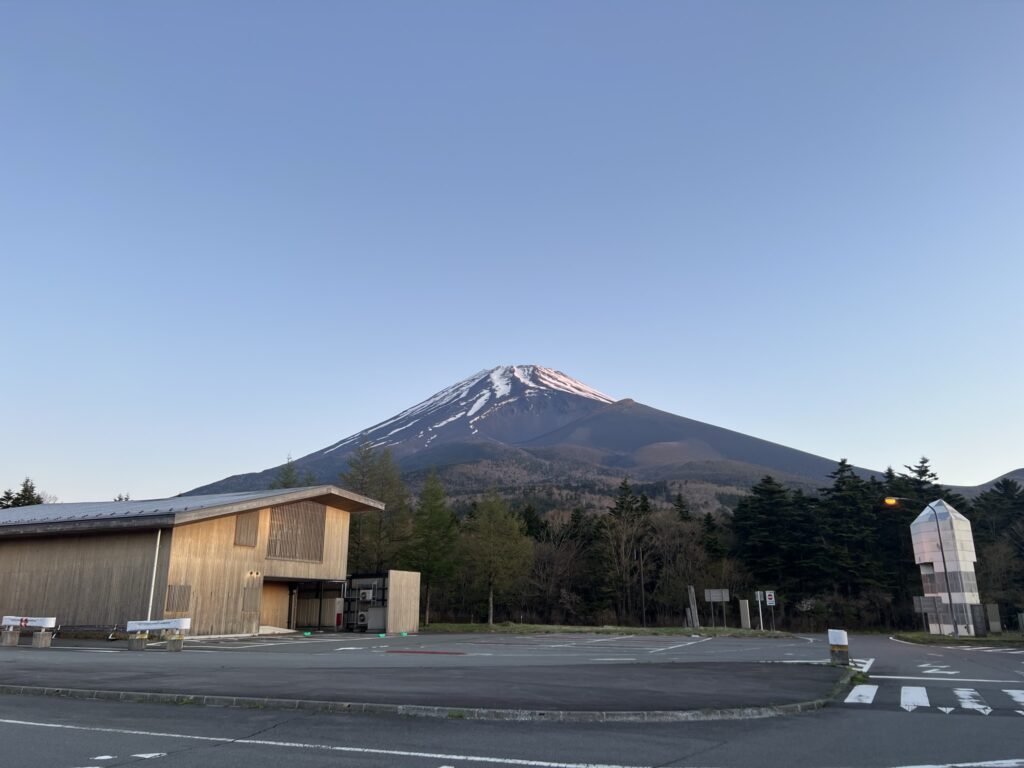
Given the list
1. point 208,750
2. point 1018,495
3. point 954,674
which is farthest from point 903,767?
point 1018,495

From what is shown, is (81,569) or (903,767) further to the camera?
(81,569)

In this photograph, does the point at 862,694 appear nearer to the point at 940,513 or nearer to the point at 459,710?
the point at 459,710

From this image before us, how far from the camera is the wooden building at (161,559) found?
80.1ft

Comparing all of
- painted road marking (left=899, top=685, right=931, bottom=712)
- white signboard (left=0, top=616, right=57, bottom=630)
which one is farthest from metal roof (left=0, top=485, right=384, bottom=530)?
painted road marking (left=899, top=685, right=931, bottom=712)

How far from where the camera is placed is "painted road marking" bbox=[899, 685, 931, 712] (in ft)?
29.9

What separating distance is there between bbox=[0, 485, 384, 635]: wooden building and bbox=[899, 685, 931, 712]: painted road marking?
2144 centimetres

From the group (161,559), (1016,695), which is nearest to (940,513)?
(1016,695)

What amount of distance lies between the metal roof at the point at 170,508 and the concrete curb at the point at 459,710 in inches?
662

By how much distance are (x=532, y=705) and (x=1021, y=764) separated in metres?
4.50

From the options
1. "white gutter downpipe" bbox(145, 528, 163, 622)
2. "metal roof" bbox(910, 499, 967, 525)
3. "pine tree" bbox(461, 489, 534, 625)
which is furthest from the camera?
"pine tree" bbox(461, 489, 534, 625)

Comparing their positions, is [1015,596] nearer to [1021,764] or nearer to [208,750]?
[1021,764]

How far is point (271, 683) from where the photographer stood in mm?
10125

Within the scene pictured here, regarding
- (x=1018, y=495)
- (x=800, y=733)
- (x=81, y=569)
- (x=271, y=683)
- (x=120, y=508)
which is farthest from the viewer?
(x=1018, y=495)

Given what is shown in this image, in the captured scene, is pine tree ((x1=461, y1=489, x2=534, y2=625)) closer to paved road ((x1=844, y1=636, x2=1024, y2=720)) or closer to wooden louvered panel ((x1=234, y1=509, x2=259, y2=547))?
wooden louvered panel ((x1=234, y1=509, x2=259, y2=547))
